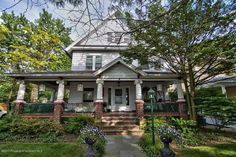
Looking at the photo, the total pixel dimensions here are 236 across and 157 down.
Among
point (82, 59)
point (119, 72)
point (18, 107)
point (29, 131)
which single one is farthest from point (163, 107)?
point (18, 107)

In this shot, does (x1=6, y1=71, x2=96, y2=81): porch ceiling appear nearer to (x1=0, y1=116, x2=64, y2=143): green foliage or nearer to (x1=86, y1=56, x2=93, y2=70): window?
(x1=86, y1=56, x2=93, y2=70): window

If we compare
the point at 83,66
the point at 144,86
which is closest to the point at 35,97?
the point at 83,66

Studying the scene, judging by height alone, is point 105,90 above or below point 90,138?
above

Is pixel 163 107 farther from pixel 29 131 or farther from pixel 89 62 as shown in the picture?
pixel 29 131

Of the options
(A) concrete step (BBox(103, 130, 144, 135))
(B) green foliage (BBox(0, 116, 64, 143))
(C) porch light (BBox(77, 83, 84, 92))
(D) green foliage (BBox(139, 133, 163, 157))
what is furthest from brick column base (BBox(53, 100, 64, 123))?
(D) green foliage (BBox(139, 133, 163, 157))

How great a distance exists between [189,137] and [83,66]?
9.44 meters

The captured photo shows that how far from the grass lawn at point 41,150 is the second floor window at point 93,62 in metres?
7.71

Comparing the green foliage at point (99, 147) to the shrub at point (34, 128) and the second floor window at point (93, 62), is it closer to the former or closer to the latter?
the shrub at point (34, 128)

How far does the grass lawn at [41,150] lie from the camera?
5.42m

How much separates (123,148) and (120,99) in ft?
20.5

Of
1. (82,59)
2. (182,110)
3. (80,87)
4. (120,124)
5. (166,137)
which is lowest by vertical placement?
(120,124)

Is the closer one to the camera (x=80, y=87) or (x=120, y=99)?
(x=80, y=87)

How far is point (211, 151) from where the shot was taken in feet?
19.0

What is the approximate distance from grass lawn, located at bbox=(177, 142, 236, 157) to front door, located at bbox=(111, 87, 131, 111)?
664cm
